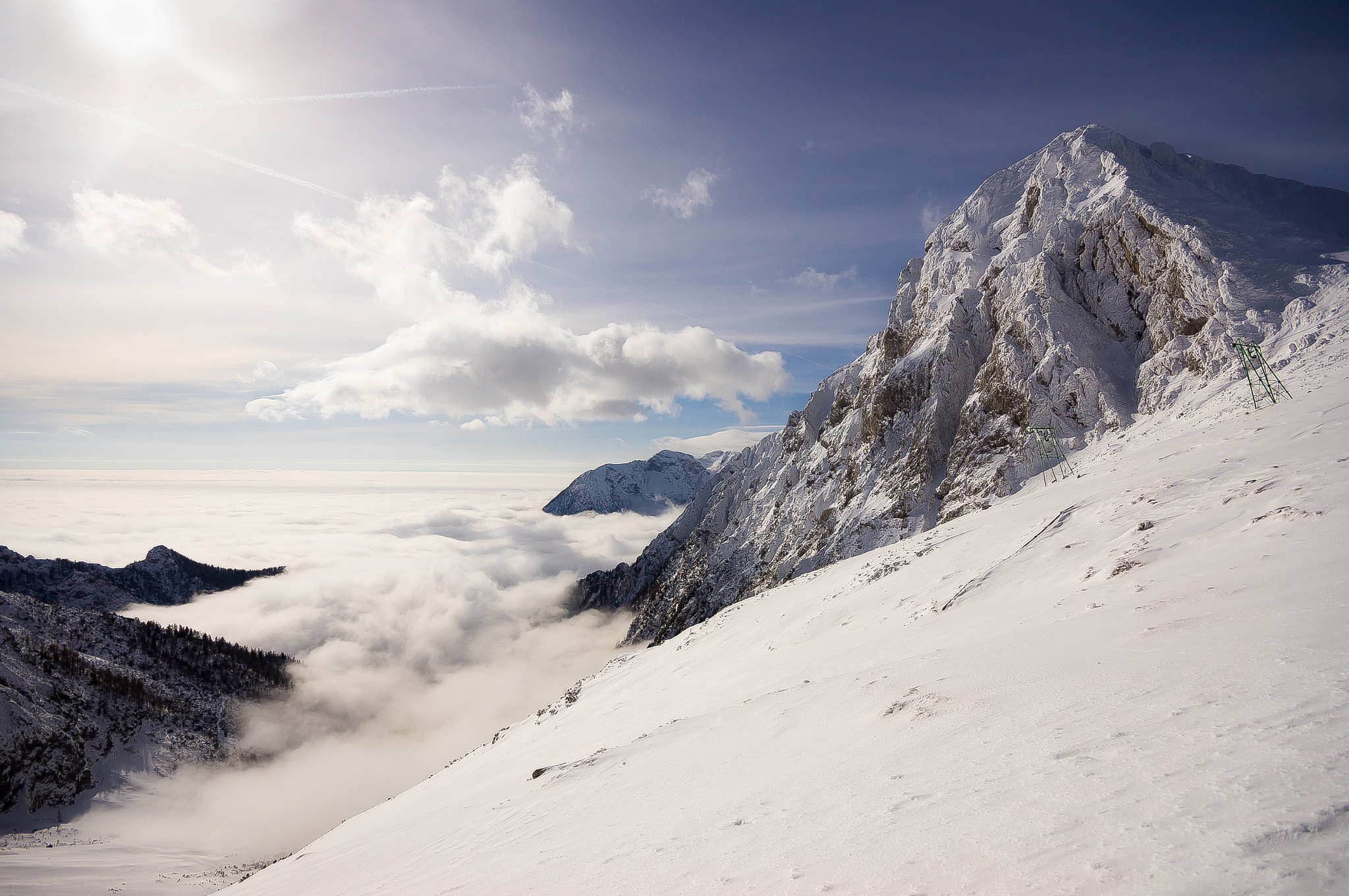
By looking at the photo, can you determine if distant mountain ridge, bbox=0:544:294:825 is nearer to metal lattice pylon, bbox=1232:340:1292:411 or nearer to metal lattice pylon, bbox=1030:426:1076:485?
metal lattice pylon, bbox=1030:426:1076:485

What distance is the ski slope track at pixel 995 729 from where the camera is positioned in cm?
396

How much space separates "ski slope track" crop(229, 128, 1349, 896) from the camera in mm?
3955

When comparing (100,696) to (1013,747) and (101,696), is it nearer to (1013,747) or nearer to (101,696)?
(101,696)

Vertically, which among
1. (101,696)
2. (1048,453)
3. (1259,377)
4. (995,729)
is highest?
(1259,377)

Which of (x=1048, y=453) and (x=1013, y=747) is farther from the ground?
(x=1048, y=453)

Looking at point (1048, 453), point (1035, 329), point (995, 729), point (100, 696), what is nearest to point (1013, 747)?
point (995, 729)

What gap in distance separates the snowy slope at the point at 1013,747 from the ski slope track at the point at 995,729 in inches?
1.5

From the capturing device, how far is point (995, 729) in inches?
251

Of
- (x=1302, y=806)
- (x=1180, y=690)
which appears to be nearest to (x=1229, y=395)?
(x=1180, y=690)

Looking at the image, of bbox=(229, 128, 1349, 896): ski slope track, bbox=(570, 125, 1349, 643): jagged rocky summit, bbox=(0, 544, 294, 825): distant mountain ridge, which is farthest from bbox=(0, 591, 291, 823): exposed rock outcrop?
bbox=(570, 125, 1349, 643): jagged rocky summit

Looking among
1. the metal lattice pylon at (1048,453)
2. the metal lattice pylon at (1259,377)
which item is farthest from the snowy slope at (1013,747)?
the metal lattice pylon at (1048,453)

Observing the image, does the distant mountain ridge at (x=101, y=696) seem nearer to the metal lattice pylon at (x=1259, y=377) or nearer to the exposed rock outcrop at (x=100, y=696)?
the exposed rock outcrop at (x=100, y=696)

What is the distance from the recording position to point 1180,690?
18.7 feet

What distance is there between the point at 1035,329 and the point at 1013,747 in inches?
2525
